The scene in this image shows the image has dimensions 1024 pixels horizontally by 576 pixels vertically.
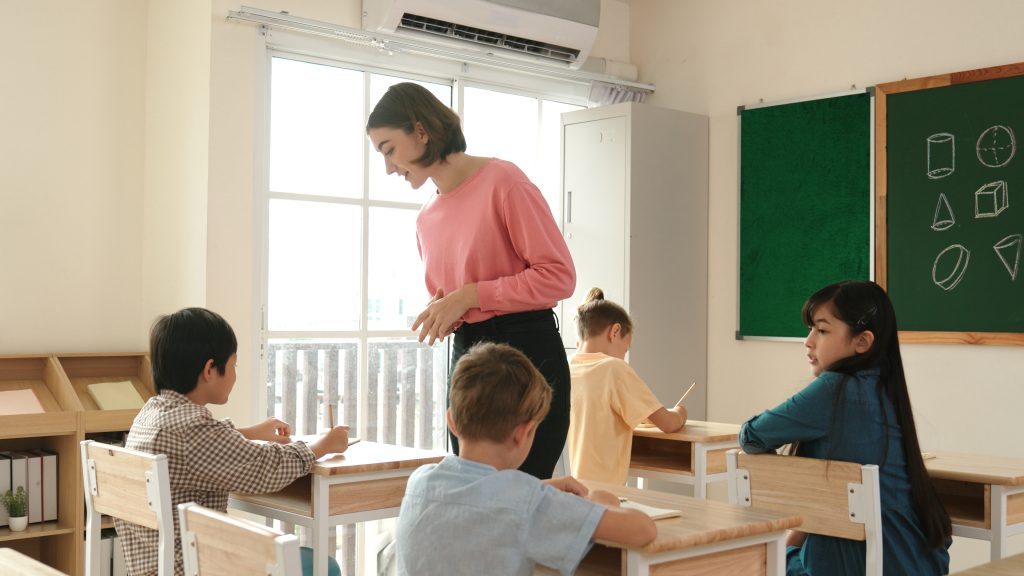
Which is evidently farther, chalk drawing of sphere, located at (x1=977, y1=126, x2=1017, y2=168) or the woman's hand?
chalk drawing of sphere, located at (x1=977, y1=126, x2=1017, y2=168)

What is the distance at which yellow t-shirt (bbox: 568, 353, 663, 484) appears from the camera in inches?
129

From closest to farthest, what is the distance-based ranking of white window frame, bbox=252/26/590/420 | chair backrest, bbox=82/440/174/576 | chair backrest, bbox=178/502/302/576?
chair backrest, bbox=178/502/302/576 → chair backrest, bbox=82/440/174/576 → white window frame, bbox=252/26/590/420

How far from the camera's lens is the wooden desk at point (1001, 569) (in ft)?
4.98

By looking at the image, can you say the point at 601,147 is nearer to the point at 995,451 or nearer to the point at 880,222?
the point at 880,222

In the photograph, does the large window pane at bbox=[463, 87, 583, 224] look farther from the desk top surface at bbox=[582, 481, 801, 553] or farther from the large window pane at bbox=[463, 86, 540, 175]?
the desk top surface at bbox=[582, 481, 801, 553]

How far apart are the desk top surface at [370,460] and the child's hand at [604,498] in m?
0.76

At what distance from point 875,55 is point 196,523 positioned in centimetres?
377

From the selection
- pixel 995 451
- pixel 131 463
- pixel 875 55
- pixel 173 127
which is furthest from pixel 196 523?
pixel 875 55

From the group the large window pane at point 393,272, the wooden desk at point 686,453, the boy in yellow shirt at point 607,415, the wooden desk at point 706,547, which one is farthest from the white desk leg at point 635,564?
the large window pane at point 393,272

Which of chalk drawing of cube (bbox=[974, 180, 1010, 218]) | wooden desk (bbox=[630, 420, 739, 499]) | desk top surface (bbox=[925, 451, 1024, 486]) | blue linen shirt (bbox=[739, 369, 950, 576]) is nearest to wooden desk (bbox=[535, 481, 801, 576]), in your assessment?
blue linen shirt (bbox=[739, 369, 950, 576])

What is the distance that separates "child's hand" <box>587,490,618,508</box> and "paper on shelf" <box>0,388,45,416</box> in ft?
8.25

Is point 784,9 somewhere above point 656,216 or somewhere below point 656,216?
above

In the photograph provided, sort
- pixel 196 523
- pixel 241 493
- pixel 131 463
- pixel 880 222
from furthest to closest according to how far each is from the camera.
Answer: pixel 880 222, pixel 241 493, pixel 131 463, pixel 196 523

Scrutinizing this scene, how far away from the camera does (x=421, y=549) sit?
5.33 ft
